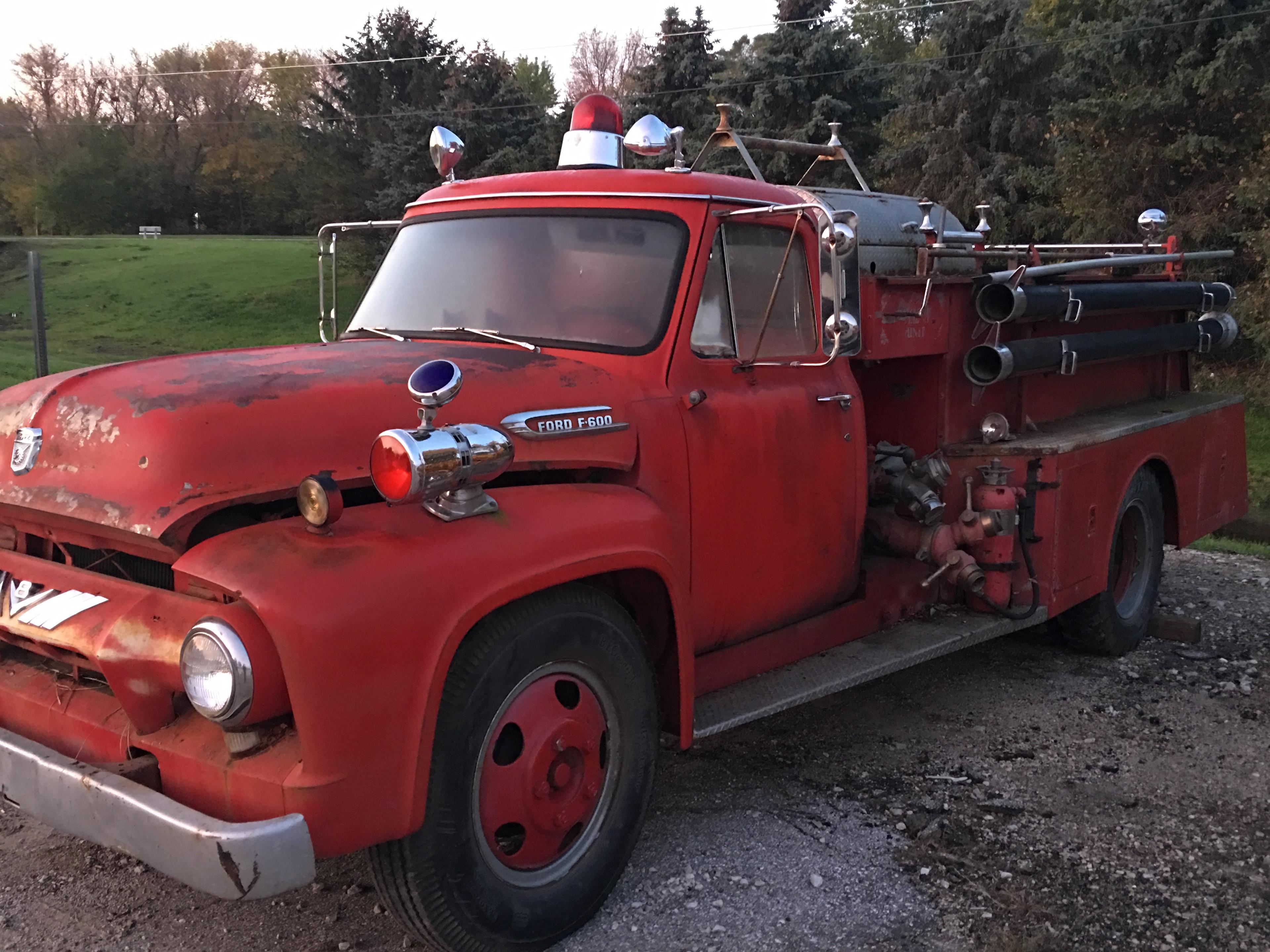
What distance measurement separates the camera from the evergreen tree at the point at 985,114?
879 inches

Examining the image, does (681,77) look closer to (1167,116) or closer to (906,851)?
(1167,116)

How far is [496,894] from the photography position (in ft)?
9.60

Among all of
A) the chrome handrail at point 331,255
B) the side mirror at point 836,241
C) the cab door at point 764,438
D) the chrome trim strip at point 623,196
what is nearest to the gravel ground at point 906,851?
the cab door at point 764,438

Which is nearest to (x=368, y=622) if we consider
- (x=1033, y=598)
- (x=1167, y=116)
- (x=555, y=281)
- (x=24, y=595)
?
(x=24, y=595)

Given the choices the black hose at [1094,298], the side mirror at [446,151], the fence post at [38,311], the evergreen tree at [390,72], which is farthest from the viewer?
the evergreen tree at [390,72]

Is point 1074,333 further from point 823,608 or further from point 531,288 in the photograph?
point 531,288

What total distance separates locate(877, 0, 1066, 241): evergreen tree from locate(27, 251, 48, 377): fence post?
715 inches

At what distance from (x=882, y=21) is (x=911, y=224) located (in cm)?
4013

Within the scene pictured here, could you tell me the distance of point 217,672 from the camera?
248cm

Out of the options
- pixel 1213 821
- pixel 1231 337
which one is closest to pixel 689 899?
pixel 1213 821

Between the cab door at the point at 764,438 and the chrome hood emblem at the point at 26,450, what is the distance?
1788 mm

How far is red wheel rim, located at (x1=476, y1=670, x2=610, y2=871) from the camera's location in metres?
2.95

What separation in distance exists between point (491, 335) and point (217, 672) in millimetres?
1617

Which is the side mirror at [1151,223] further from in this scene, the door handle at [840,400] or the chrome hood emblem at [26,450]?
the chrome hood emblem at [26,450]
